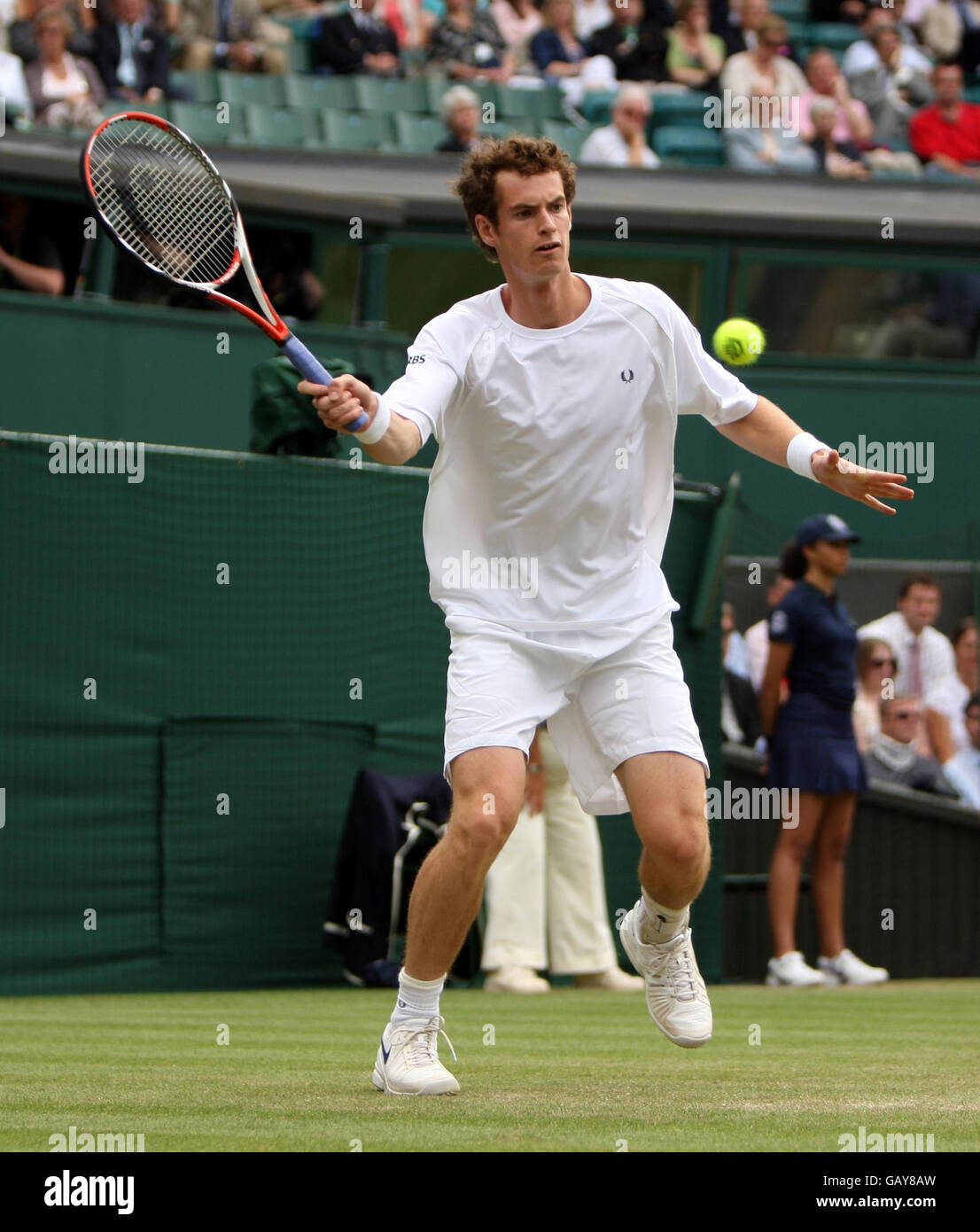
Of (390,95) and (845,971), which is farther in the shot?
(390,95)

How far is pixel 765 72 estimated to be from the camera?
674 inches

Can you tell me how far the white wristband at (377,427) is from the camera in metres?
4.57

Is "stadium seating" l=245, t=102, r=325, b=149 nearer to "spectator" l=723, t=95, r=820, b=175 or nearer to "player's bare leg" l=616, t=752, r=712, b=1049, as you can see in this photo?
"spectator" l=723, t=95, r=820, b=175

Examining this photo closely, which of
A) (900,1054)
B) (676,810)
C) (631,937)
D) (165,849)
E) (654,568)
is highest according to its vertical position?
(654,568)

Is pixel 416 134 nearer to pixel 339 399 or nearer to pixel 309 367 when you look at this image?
pixel 309 367

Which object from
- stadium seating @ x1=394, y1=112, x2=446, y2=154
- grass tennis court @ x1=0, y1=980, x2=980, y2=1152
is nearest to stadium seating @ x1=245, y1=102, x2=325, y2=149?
stadium seating @ x1=394, y1=112, x2=446, y2=154

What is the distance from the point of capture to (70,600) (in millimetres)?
8891

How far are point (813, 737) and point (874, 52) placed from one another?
32.8ft

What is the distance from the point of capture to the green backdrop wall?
8.75m

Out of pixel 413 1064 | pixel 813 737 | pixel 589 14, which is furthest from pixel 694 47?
pixel 413 1064

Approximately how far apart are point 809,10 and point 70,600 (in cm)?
1299

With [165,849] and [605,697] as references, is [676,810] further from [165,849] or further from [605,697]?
[165,849]

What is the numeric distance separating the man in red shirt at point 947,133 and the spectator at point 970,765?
7.11m
